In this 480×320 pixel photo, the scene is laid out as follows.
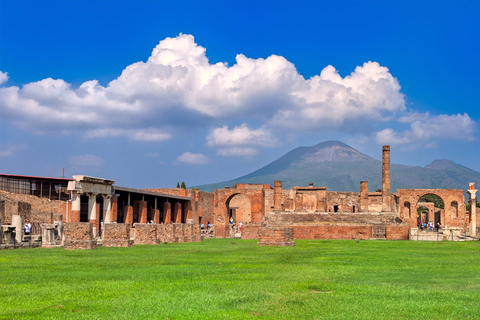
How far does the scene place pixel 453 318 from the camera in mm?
6672

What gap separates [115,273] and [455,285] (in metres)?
6.26

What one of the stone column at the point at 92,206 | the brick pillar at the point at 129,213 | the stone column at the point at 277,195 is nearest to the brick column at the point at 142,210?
the brick pillar at the point at 129,213

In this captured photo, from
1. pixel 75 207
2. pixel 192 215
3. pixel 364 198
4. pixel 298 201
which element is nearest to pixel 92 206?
pixel 75 207

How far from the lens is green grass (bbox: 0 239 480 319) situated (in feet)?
22.7

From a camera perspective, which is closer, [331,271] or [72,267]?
[331,271]

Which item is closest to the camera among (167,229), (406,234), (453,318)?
(453,318)

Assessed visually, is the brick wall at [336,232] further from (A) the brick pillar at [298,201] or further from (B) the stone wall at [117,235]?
(A) the brick pillar at [298,201]

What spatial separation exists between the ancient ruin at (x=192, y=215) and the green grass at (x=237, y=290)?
885 cm

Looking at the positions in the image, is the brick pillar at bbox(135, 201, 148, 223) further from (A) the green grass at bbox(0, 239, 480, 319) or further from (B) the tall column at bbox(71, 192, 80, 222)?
(A) the green grass at bbox(0, 239, 480, 319)

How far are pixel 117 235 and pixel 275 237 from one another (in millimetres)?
6306

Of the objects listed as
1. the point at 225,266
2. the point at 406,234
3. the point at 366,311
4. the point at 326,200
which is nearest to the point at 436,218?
the point at 326,200

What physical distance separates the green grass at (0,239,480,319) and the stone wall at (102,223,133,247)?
28.6 feet

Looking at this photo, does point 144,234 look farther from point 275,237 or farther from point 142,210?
point 142,210

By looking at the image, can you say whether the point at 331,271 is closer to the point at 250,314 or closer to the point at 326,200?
the point at 250,314
